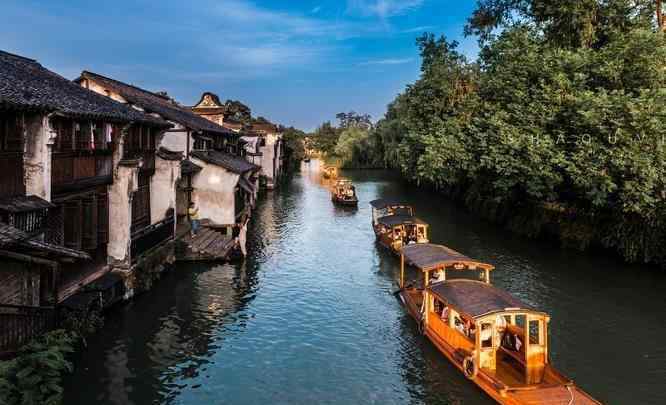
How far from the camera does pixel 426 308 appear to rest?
19.3 m

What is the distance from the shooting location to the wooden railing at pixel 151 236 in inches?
899

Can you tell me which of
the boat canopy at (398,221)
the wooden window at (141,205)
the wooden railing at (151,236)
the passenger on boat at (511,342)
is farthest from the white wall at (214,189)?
the passenger on boat at (511,342)

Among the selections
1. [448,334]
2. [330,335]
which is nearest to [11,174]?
[330,335]

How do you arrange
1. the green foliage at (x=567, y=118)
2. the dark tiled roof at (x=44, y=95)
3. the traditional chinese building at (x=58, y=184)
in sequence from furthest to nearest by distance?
1. the green foliage at (x=567, y=118)
2. the dark tiled roof at (x=44, y=95)
3. the traditional chinese building at (x=58, y=184)

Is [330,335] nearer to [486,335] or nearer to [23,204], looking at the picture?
[486,335]

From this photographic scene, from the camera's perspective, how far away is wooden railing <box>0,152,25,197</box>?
14.5 m

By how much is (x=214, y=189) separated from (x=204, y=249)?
5.60m

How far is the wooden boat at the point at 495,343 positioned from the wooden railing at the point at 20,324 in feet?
39.8

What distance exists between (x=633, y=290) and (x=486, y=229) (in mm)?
17502

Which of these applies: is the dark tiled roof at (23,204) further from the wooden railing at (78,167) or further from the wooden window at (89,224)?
the wooden window at (89,224)

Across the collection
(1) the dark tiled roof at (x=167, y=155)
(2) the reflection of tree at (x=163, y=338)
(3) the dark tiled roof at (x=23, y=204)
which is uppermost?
(1) the dark tiled roof at (x=167, y=155)

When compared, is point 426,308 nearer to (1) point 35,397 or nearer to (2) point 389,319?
(2) point 389,319

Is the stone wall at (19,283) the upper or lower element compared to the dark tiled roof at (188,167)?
lower

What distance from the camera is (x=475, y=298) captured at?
54.9 feet
